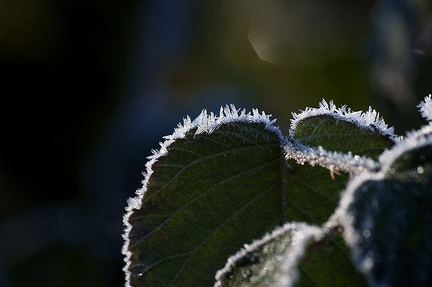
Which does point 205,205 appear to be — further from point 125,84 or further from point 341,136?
point 125,84

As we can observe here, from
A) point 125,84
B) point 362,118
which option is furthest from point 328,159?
point 125,84

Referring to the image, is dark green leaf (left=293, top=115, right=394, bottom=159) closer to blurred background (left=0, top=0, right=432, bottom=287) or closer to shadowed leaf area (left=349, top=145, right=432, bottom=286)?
shadowed leaf area (left=349, top=145, right=432, bottom=286)

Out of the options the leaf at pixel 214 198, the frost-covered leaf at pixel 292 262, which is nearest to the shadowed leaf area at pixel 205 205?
the leaf at pixel 214 198

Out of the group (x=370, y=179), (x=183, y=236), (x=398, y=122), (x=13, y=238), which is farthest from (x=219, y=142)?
(x=13, y=238)

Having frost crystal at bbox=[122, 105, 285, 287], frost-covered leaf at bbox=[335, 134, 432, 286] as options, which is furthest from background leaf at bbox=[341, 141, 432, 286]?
frost crystal at bbox=[122, 105, 285, 287]

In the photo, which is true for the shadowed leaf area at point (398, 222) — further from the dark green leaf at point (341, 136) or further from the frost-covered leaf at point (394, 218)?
the dark green leaf at point (341, 136)

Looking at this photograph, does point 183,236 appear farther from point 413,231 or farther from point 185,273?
point 413,231
